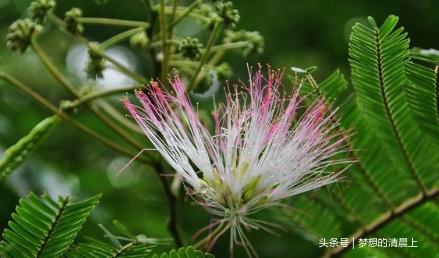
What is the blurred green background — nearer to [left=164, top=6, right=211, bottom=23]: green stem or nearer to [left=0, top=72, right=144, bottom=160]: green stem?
[left=0, top=72, right=144, bottom=160]: green stem

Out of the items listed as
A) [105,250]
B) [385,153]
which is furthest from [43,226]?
[385,153]

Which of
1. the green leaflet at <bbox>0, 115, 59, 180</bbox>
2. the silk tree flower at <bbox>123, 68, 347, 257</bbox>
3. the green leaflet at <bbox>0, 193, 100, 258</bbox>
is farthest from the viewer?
the green leaflet at <bbox>0, 115, 59, 180</bbox>

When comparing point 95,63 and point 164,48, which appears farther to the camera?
point 95,63

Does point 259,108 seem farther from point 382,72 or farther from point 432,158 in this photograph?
point 432,158


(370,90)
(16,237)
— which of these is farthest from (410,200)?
(16,237)

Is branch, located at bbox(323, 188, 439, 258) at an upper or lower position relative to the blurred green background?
lower

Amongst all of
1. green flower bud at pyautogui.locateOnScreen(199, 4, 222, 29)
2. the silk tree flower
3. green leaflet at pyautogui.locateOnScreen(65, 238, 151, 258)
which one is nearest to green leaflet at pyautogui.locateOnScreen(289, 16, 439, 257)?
the silk tree flower

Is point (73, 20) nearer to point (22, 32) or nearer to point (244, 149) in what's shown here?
point (22, 32)
